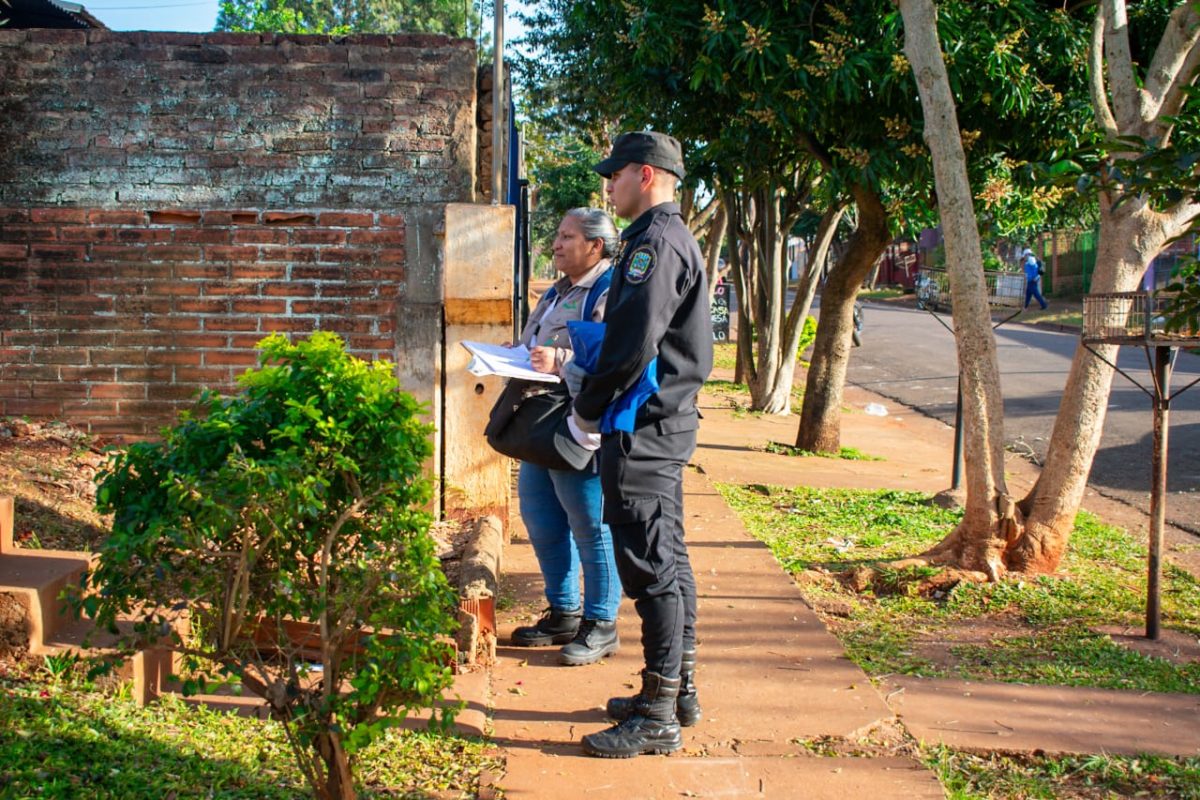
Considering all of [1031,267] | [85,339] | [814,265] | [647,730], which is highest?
[1031,267]

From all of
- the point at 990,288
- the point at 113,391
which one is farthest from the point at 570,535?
the point at 990,288

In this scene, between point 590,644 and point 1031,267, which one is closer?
point 590,644

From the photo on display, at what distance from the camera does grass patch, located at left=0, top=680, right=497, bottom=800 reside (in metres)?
3.05

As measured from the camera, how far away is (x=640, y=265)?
140 inches

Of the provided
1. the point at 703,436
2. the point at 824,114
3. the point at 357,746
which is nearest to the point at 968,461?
the point at 824,114

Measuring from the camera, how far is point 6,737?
3.15 meters

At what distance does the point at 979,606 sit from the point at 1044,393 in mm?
11801

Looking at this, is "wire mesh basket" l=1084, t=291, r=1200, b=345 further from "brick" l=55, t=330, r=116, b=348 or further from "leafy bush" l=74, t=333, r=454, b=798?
"brick" l=55, t=330, r=116, b=348

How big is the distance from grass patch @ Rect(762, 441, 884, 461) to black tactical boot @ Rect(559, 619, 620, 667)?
6.55m

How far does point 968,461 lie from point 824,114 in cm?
363

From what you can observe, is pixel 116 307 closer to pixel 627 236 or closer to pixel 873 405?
pixel 627 236

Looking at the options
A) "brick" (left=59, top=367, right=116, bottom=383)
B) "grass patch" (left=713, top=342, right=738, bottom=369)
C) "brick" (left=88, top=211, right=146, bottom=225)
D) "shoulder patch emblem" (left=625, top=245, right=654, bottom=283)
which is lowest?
"grass patch" (left=713, top=342, right=738, bottom=369)

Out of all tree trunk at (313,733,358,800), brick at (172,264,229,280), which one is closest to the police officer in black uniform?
tree trunk at (313,733,358,800)

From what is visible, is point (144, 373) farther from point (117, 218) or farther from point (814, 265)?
point (814, 265)
